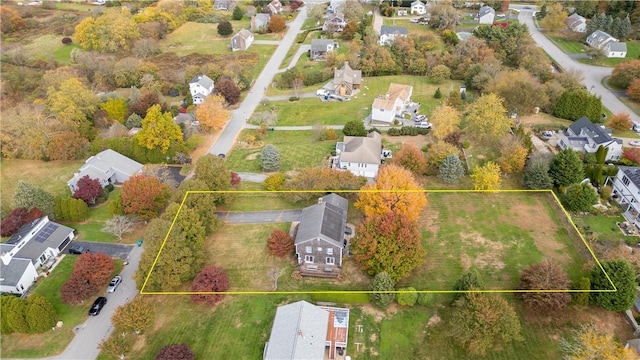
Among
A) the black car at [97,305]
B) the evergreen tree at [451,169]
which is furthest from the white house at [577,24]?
the black car at [97,305]

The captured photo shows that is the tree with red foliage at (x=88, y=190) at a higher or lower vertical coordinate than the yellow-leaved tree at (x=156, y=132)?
lower

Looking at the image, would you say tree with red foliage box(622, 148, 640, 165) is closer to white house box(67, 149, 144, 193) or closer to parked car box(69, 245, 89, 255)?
white house box(67, 149, 144, 193)

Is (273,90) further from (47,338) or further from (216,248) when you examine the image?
(47,338)

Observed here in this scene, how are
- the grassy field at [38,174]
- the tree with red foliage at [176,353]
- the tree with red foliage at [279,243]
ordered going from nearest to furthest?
the tree with red foliage at [176,353] < the tree with red foliage at [279,243] < the grassy field at [38,174]

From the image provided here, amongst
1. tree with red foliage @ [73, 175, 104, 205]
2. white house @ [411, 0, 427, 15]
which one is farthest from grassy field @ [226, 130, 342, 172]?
white house @ [411, 0, 427, 15]

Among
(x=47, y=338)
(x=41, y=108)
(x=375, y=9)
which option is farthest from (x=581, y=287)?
(x=375, y=9)

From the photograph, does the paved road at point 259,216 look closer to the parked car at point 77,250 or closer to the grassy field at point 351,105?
the parked car at point 77,250

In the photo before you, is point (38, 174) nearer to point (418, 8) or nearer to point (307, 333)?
point (307, 333)
